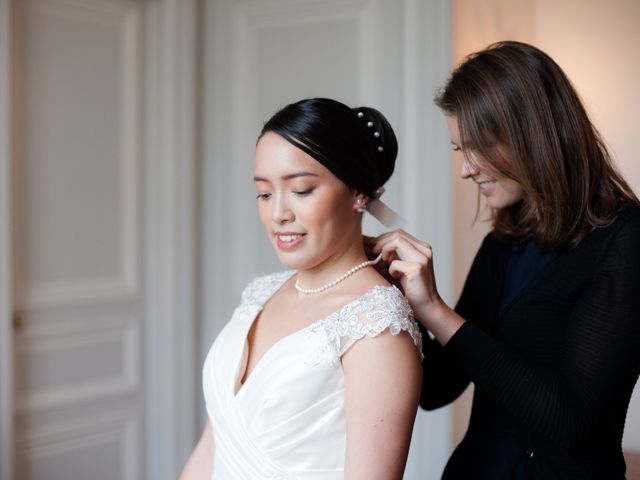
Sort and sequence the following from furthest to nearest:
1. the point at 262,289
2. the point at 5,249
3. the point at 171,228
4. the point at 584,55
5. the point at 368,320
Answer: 1. the point at 171,228
2. the point at 584,55
3. the point at 5,249
4. the point at 262,289
5. the point at 368,320

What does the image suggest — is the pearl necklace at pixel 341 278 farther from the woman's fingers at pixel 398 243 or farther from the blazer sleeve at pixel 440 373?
the blazer sleeve at pixel 440 373

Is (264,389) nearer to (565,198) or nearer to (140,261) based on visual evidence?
(565,198)

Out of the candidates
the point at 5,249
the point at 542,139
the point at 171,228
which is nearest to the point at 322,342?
the point at 542,139

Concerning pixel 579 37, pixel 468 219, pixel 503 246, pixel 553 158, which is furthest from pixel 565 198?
pixel 579 37

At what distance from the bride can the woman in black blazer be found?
0.46 feet

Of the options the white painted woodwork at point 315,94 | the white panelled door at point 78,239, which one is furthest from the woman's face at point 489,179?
the white panelled door at point 78,239

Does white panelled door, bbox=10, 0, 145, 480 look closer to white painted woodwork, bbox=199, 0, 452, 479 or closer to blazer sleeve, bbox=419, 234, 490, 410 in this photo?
white painted woodwork, bbox=199, 0, 452, 479

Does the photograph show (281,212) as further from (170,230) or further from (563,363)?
(170,230)

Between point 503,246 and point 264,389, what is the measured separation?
0.66 metres

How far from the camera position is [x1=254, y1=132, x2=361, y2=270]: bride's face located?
125cm

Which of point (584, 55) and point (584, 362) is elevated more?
point (584, 55)

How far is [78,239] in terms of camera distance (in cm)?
303

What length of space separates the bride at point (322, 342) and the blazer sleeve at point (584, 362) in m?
0.18

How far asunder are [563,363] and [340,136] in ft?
1.92
